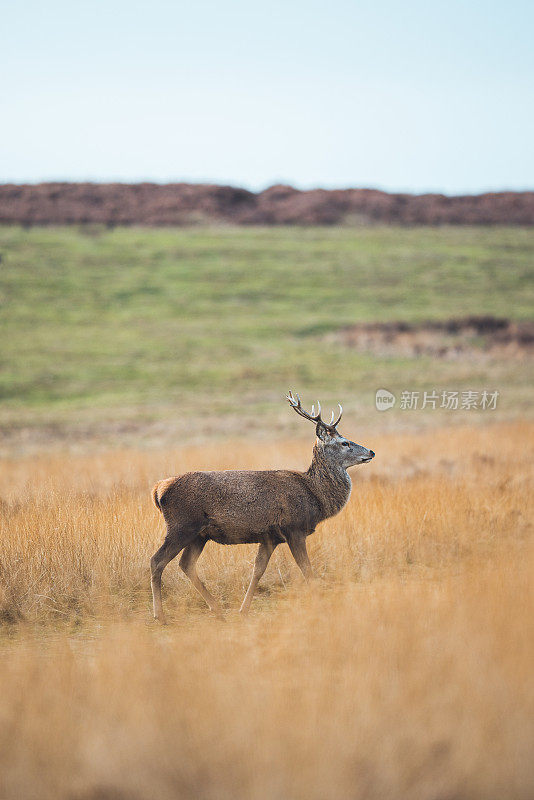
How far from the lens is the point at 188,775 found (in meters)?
3.99

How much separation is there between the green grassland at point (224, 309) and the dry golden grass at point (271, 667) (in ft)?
63.9

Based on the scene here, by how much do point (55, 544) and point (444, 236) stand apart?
5455cm

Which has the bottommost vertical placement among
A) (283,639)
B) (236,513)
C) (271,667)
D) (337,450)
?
(283,639)

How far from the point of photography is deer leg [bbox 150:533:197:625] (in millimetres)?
6680

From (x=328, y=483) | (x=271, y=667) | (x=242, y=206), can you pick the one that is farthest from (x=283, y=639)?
(x=242, y=206)

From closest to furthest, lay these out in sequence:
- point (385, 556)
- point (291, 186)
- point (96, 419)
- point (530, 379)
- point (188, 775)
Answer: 1. point (188, 775)
2. point (385, 556)
3. point (96, 419)
4. point (530, 379)
5. point (291, 186)

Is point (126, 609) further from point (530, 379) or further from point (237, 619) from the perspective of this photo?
point (530, 379)

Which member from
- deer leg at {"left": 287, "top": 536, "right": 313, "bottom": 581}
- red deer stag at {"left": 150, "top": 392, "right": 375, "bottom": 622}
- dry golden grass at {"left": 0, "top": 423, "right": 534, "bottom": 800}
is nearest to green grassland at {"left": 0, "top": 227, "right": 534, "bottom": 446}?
dry golden grass at {"left": 0, "top": 423, "right": 534, "bottom": 800}

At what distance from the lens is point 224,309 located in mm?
47031

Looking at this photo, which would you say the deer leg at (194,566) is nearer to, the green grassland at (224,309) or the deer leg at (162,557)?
the deer leg at (162,557)

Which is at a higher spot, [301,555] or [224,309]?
[301,555]

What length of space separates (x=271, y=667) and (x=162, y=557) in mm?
1877

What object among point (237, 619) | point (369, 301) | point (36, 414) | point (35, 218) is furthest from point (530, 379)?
point (35, 218)

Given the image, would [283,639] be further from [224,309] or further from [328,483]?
[224,309]
